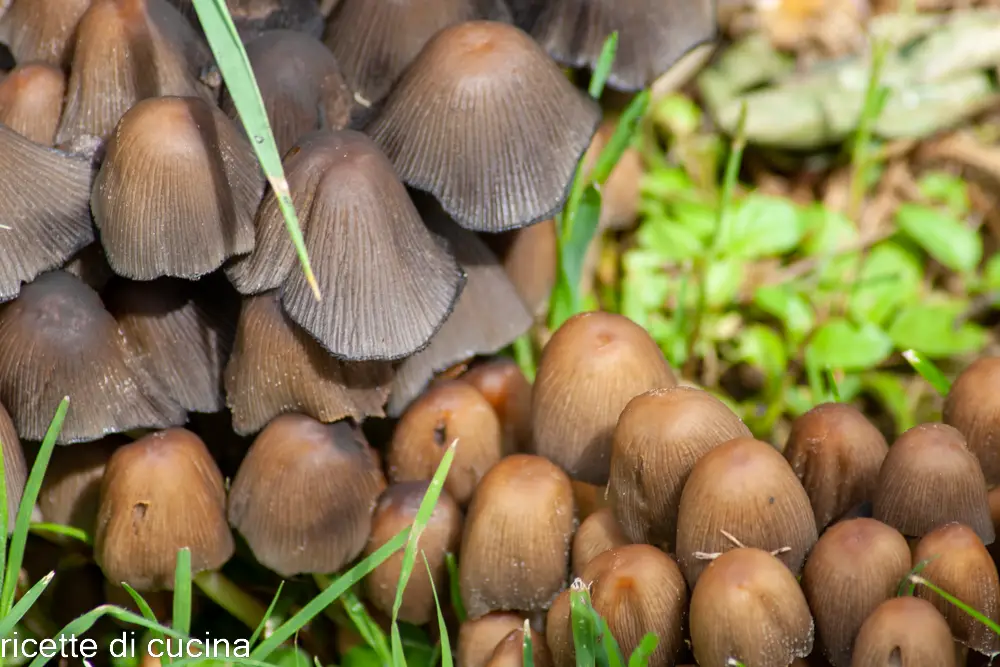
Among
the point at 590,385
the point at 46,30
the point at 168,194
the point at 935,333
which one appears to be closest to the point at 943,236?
the point at 935,333

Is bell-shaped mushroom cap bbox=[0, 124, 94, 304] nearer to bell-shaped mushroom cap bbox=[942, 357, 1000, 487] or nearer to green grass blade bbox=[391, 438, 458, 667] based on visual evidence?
green grass blade bbox=[391, 438, 458, 667]

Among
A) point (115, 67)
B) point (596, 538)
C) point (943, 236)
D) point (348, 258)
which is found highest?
point (115, 67)

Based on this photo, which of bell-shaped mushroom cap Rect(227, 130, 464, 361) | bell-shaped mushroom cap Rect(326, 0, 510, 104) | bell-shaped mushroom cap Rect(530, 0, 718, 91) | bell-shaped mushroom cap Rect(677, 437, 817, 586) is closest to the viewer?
bell-shaped mushroom cap Rect(677, 437, 817, 586)

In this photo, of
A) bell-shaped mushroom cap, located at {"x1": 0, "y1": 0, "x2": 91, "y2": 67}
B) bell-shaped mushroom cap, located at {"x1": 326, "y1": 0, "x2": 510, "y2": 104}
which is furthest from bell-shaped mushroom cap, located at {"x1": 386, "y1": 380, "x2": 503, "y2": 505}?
bell-shaped mushroom cap, located at {"x1": 0, "y1": 0, "x2": 91, "y2": 67}

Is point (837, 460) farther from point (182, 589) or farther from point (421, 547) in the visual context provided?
point (182, 589)

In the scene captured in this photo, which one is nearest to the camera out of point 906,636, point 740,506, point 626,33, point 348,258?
point 906,636
